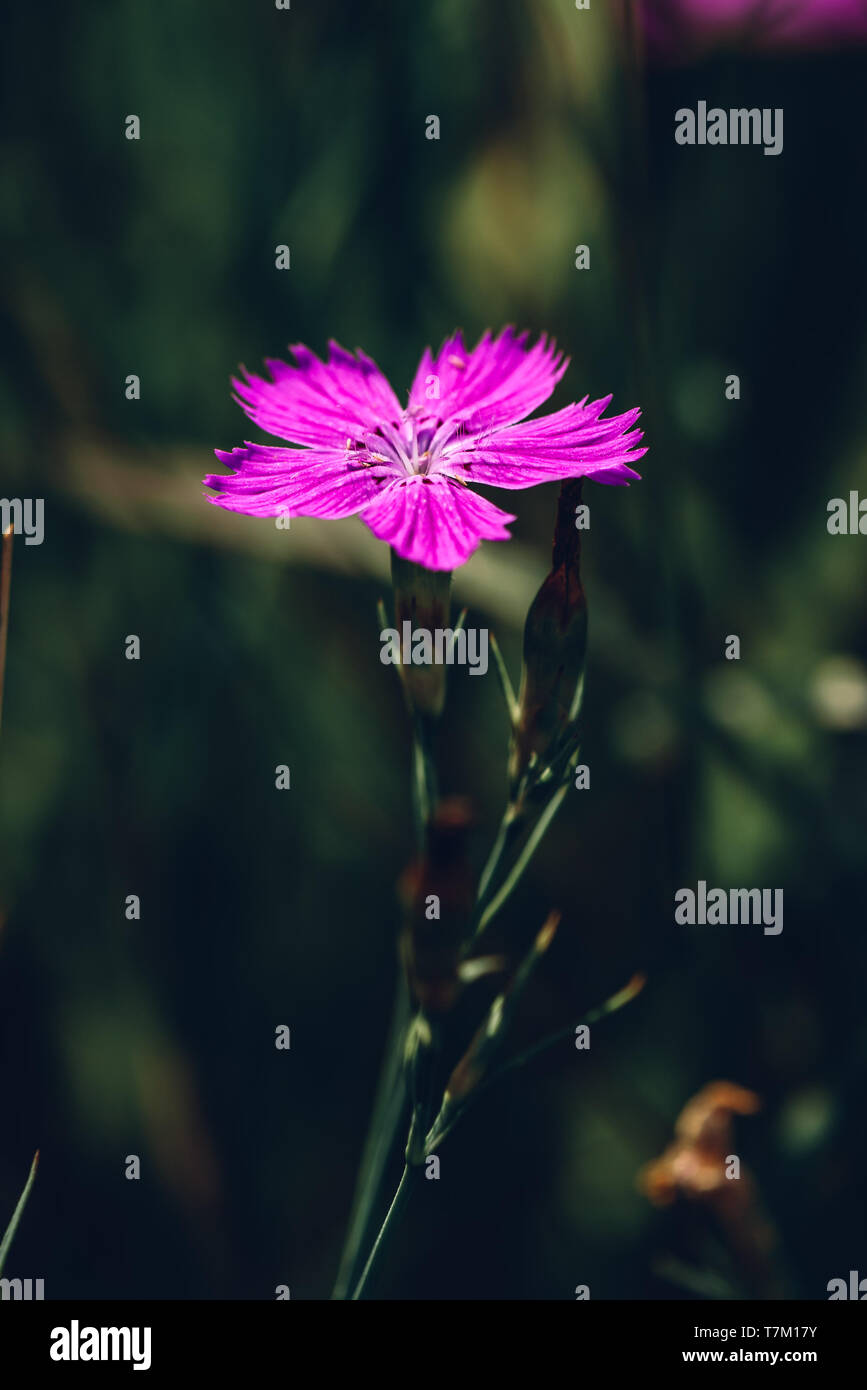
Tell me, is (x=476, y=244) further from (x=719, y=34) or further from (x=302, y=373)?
(x=302, y=373)

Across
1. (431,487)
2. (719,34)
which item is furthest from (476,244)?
(431,487)

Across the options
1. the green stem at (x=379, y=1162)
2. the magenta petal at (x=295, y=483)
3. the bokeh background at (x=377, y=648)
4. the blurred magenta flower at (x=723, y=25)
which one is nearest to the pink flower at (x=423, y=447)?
the magenta petal at (x=295, y=483)

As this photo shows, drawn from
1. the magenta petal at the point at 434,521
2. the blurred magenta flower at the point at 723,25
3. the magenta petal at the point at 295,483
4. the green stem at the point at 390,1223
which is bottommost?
the green stem at the point at 390,1223

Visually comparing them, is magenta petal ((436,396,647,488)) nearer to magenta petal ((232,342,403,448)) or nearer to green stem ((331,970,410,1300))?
magenta petal ((232,342,403,448))

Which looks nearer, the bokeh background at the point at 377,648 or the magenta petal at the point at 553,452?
the magenta petal at the point at 553,452

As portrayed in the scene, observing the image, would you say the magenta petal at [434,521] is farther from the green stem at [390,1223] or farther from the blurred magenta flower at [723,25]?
the blurred magenta flower at [723,25]

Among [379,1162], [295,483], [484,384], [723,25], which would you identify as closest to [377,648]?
[484,384]
